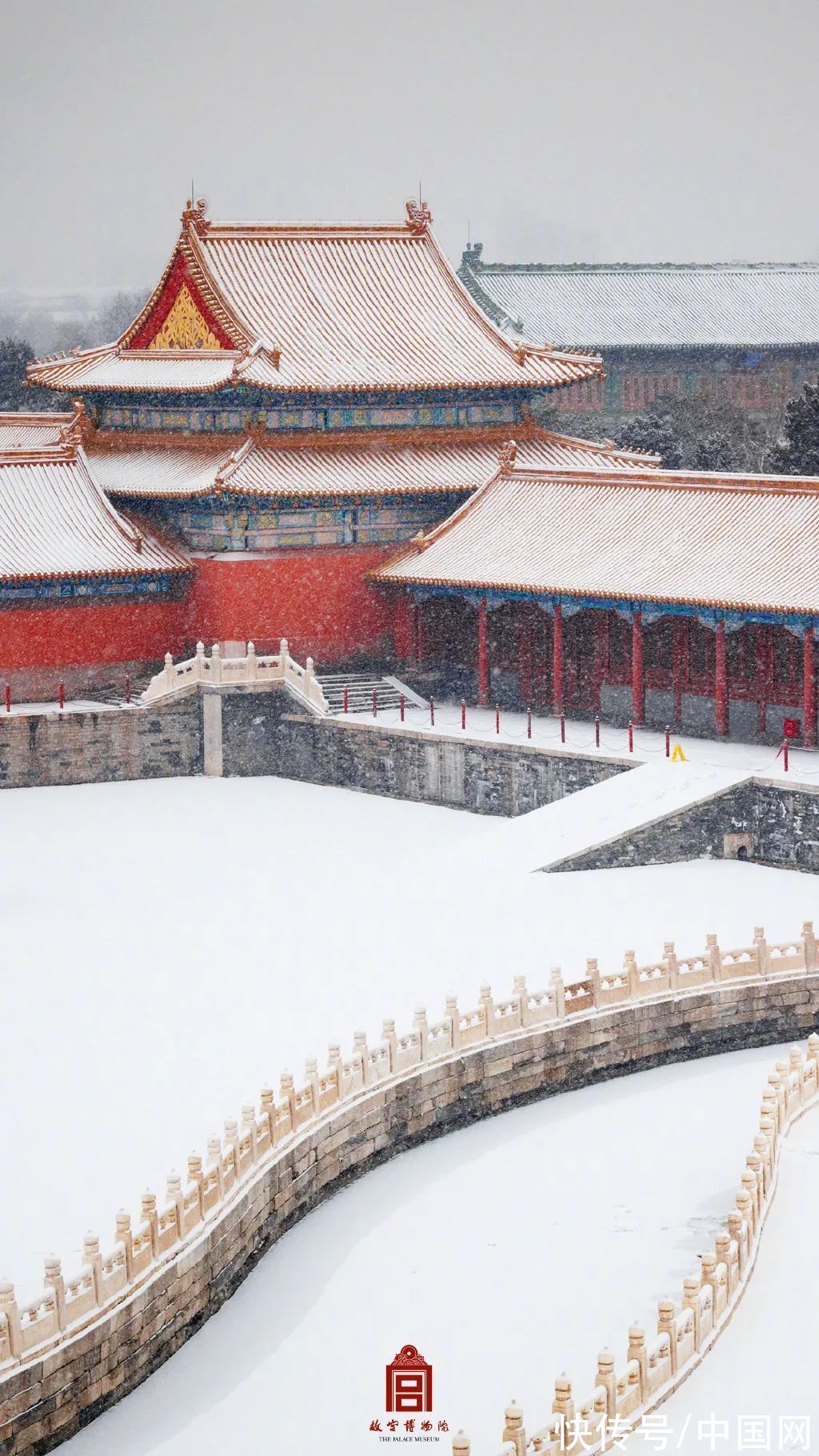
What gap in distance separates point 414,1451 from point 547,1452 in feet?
9.14

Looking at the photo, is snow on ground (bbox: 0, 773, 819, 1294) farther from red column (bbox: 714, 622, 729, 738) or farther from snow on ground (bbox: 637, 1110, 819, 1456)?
snow on ground (bbox: 637, 1110, 819, 1456)

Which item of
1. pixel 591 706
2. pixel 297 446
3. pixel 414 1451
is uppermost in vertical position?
pixel 297 446

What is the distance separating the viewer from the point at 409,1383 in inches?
829

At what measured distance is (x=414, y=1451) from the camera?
20.1 metres

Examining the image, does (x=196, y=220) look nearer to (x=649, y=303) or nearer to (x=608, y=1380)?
(x=649, y=303)

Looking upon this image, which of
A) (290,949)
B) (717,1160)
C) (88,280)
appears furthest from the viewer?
(88,280)

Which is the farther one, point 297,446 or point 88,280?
point 88,280

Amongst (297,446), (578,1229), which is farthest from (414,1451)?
(297,446)

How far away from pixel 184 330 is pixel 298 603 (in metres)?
6.90

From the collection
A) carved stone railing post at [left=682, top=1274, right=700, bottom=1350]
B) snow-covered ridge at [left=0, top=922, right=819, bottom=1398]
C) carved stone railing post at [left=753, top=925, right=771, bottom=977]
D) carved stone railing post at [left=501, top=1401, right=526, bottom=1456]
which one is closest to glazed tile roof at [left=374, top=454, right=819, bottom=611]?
carved stone railing post at [left=753, top=925, right=771, bottom=977]

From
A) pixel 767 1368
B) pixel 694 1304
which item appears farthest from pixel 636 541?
pixel 767 1368

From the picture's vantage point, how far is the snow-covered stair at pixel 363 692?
4606cm

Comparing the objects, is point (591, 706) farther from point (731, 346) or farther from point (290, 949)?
Result: point (731, 346)

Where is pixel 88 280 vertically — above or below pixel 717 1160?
above
